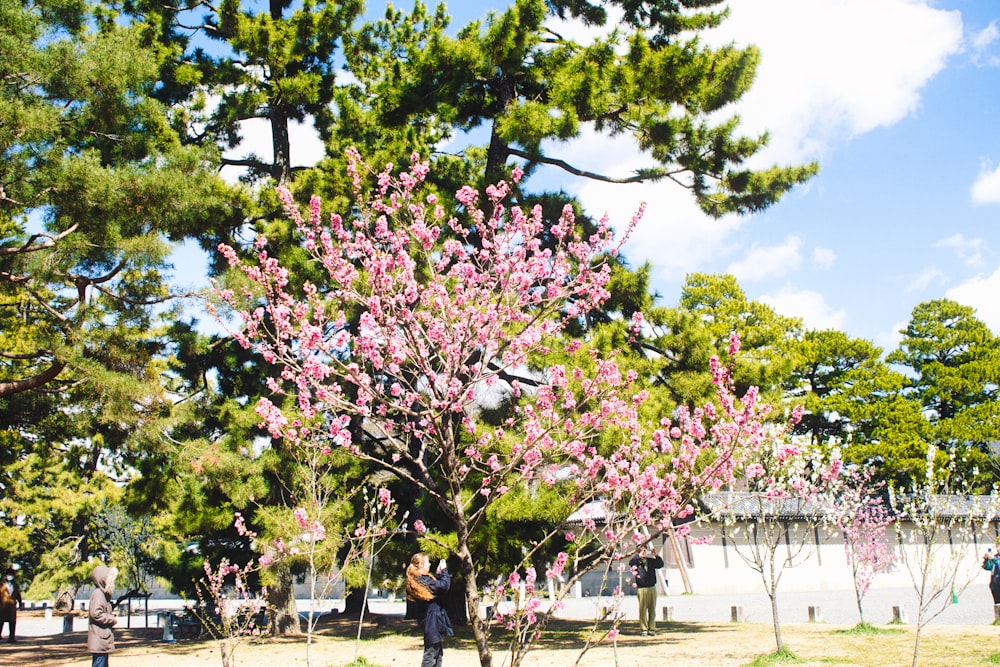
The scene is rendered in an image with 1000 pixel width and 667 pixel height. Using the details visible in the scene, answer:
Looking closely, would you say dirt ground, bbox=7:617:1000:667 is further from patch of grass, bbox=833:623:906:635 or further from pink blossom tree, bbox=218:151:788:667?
pink blossom tree, bbox=218:151:788:667

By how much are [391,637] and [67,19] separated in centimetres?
1101

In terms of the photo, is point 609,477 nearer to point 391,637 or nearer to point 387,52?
point 391,637

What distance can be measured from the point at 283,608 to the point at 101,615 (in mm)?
6920

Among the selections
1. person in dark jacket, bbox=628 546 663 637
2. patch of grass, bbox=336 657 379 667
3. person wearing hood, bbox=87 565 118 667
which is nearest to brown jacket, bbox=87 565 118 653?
person wearing hood, bbox=87 565 118 667

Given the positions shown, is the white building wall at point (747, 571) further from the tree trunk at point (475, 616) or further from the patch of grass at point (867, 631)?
the tree trunk at point (475, 616)

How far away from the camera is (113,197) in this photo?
9.17 metres

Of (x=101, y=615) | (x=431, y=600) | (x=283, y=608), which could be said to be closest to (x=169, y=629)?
(x=283, y=608)

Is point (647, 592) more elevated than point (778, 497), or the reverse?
point (778, 497)

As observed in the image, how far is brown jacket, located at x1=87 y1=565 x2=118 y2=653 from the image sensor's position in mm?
7075

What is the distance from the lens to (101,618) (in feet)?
23.3

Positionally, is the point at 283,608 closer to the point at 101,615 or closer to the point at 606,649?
the point at 606,649

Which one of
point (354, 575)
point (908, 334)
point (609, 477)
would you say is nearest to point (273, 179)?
point (354, 575)

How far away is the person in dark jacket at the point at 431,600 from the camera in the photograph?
6.44m

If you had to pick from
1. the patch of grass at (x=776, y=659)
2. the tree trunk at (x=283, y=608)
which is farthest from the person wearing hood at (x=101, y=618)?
the patch of grass at (x=776, y=659)
